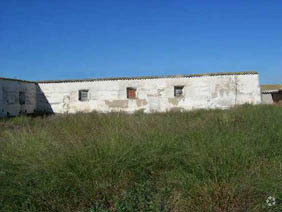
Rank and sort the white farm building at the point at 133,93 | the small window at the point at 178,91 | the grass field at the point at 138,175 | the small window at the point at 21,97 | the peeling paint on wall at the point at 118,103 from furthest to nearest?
the peeling paint on wall at the point at 118,103 < the small window at the point at 178,91 < the small window at the point at 21,97 < the white farm building at the point at 133,93 < the grass field at the point at 138,175

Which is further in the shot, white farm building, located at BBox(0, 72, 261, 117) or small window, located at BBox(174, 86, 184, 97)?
small window, located at BBox(174, 86, 184, 97)

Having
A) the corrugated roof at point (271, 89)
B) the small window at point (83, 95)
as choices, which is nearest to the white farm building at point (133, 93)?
the small window at point (83, 95)

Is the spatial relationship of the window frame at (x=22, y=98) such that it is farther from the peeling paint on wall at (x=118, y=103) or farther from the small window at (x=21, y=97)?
the peeling paint on wall at (x=118, y=103)

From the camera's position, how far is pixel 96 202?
6.17 feet

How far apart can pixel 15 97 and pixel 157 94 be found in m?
9.00

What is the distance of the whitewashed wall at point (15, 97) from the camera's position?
1095 cm

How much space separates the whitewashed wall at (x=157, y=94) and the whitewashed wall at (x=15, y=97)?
0.70 metres

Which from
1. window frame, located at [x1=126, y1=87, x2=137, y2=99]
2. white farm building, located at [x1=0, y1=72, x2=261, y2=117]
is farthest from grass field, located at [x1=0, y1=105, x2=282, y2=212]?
window frame, located at [x1=126, y1=87, x2=137, y2=99]

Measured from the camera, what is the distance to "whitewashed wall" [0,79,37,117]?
11.0 m

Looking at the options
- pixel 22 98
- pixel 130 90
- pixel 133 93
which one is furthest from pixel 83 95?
pixel 22 98

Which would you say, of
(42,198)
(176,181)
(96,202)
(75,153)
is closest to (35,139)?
(75,153)

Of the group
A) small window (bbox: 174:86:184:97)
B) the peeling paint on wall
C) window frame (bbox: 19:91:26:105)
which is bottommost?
the peeling paint on wall

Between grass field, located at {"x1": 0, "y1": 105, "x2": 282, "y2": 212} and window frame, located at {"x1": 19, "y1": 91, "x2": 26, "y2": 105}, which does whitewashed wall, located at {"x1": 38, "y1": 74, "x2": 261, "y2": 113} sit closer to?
window frame, located at {"x1": 19, "y1": 91, "x2": 26, "y2": 105}

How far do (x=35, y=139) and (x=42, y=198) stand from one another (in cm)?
111
